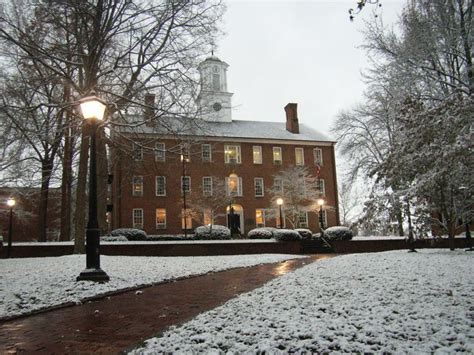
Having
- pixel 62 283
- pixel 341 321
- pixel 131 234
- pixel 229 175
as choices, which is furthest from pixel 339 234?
pixel 229 175

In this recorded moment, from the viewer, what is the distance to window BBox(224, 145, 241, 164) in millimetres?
39281

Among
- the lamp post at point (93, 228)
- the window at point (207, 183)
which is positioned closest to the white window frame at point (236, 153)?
the window at point (207, 183)

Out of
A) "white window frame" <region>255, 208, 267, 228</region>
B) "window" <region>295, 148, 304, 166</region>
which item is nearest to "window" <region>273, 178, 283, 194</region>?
"white window frame" <region>255, 208, 267, 228</region>

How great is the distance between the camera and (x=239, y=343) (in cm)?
394

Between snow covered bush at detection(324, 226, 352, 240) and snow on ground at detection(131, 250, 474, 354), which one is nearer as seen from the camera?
snow on ground at detection(131, 250, 474, 354)

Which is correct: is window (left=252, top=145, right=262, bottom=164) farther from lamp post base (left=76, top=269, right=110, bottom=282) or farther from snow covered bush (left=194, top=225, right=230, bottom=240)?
→ lamp post base (left=76, top=269, right=110, bottom=282)

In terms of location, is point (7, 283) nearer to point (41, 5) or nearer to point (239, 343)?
point (239, 343)

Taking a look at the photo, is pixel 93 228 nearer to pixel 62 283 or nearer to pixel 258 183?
pixel 62 283

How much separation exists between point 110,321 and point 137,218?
31.5 meters

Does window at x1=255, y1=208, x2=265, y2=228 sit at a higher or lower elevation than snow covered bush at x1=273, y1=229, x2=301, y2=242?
higher

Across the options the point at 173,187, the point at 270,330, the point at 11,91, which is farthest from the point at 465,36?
the point at 173,187

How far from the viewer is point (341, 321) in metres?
4.57

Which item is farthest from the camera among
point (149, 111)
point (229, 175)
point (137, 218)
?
point (229, 175)

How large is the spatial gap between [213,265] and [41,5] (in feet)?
33.3
